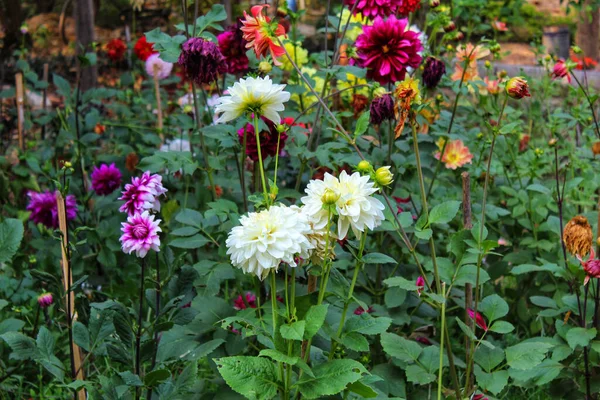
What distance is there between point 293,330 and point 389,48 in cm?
88

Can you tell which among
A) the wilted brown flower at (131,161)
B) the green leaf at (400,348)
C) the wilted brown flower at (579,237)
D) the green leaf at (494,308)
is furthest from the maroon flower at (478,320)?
the wilted brown flower at (131,161)

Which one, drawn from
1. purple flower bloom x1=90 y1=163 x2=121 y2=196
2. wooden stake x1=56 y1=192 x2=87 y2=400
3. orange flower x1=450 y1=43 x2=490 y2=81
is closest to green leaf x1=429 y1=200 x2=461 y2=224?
wooden stake x1=56 y1=192 x2=87 y2=400

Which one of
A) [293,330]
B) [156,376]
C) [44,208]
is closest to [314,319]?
[293,330]

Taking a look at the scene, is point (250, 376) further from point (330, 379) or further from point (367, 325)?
point (367, 325)

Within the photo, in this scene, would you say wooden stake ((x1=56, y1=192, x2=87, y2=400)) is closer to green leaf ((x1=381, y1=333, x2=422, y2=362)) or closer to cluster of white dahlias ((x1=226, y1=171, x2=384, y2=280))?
cluster of white dahlias ((x1=226, y1=171, x2=384, y2=280))

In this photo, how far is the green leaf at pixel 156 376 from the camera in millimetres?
1354

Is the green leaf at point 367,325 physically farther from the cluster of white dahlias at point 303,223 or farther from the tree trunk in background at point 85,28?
the tree trunk in background at point 85,28

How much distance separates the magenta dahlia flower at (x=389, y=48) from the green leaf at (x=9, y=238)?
2.83 feet

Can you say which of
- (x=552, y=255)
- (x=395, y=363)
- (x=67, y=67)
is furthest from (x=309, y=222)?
(x=67, y=67)

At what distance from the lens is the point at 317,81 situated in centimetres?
250

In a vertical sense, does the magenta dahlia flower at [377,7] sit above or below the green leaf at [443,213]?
above

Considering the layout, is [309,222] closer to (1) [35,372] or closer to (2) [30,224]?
(1) [35,372]

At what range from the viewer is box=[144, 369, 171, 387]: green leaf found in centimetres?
135

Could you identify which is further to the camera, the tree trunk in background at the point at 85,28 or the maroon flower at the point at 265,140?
the tree trunk in background at the point at 85,28
